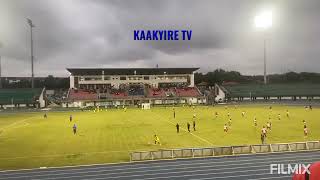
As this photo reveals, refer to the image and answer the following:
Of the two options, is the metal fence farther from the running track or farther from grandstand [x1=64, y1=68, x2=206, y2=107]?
grandstand [x1=64, y1=68, x2=206, y2=107]

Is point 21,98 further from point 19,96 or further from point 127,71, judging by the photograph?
point 127,71

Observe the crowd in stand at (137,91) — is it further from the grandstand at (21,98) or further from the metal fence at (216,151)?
the metal fence at (216,151)

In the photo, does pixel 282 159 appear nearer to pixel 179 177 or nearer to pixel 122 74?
pixel 179 177

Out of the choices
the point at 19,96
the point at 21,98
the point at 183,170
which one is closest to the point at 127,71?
the point at 21,98

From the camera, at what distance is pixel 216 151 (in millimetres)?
25891

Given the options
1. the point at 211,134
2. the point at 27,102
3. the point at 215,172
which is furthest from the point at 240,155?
the point at 27,102

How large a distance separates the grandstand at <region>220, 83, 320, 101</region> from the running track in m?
82.5

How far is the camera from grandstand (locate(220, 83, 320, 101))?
102 metres

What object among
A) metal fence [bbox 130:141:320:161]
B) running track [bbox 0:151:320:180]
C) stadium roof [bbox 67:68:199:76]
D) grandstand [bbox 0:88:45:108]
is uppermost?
stadium roof [bbox 67:68:199:76]

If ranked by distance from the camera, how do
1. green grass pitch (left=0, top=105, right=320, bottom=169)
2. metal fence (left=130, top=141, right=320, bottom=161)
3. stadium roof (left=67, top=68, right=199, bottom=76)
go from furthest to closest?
stadium roof (left=67, top=68, right=199, bottom=76) < green grass pitch (left=0, top=105, right=320, bottom=169) < metal fence (left=130, top=141, right=320, bottom=161)

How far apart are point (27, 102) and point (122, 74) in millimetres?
31612

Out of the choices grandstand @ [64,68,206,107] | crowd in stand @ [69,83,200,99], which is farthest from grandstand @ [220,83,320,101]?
crowd in stand @ [69,83,200,99]

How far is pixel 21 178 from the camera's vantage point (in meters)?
20.4

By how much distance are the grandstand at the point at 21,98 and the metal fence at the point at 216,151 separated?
77.8m
